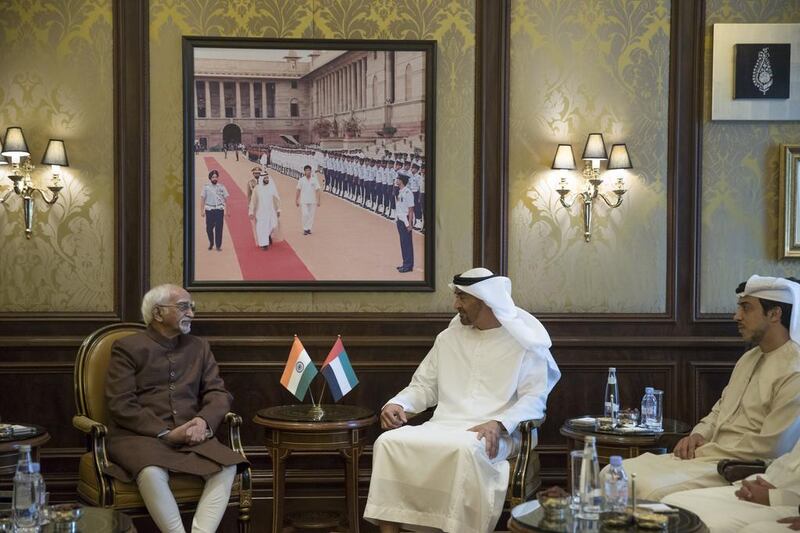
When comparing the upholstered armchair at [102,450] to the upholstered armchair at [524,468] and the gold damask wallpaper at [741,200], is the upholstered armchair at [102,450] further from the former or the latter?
the gold damask wallpaper at [741,200]

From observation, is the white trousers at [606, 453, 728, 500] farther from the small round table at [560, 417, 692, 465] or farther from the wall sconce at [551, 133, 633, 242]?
the wall sconce at [551, 133, 633, 242]

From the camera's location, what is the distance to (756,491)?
4.13 meters

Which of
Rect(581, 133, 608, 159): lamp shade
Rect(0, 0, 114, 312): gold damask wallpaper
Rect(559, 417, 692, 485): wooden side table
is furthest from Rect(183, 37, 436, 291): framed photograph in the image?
Rect(559, 417, 692, 485): wooden side table

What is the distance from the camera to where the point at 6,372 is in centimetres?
594

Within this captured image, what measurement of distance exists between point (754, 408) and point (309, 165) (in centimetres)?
285

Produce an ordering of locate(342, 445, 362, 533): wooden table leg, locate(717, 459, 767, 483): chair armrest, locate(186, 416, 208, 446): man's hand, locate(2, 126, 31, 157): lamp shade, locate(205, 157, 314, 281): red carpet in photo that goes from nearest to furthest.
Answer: locate(717, 459, 767, 483): chair armrest
locate(186, 416, 208, 446): man's hand
locate(342, 445, 362, 533): wooden table leg
locate(2, 126, 31, 157): lamp shade
locate(205, 157, 314, 281): red carpet in photo

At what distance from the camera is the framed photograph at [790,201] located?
6.20 m

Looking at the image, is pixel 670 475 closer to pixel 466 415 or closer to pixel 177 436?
pixel 466 415

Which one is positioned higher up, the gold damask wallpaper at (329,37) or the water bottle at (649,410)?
the gold damask wallpaper at (329,37)

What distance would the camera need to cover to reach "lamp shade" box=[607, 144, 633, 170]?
6043 millimetres

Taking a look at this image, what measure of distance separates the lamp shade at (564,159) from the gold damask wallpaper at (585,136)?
104 mm

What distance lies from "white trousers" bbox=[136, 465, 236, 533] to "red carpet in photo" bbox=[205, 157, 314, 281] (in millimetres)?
1385

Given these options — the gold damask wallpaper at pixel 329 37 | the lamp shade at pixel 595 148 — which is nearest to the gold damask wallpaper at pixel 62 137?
the gold damask wallpaper at pixel 329 37

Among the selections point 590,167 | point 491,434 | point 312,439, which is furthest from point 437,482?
point 590,167
